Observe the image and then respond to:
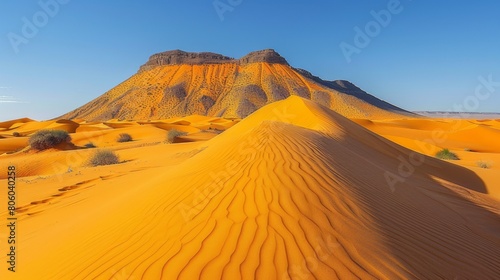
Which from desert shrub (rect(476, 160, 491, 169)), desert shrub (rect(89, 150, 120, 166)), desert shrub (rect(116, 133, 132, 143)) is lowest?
desert shrub (rect(476, 160, 491, 169))

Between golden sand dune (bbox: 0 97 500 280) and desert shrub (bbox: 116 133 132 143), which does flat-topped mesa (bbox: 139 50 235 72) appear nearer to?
desert shrub (bbox: 116 133 132 143)

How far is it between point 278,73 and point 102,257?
86907mm

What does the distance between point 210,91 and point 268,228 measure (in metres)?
77.3

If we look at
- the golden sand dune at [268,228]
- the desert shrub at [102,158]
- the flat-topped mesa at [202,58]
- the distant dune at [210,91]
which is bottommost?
the desert shrub at [102,158]

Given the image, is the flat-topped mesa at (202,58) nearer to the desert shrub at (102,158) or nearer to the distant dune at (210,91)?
the distant dune at (210,91)

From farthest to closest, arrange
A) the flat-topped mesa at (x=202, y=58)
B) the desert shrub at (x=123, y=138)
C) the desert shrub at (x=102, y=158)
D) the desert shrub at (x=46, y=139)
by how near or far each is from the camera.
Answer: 1. the flat-topped mesa at (x=202, y=58)
2. the desert shrub at (x=123, y=138)
3. the desert shrub at (x=46, y=139)
4. the desert shrub at (x=102, y=158)

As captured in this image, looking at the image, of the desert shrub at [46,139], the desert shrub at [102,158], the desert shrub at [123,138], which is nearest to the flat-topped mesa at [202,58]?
the desert shrub at [123,138]

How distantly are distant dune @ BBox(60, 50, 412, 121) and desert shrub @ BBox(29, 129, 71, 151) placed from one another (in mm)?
46712

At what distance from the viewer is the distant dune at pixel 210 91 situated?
7338 cm

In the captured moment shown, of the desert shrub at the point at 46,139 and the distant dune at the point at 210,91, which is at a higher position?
the distant dune at the point at 210,91

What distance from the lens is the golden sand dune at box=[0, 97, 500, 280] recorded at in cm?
303

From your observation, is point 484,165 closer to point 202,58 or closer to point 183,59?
point 202,58

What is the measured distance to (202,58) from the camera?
96.5 meters

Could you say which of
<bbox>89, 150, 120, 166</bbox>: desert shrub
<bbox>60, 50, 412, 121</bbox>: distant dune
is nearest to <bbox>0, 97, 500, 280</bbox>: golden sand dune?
<bbox>89, 150, 120, 166</bbox>: desert shrub
